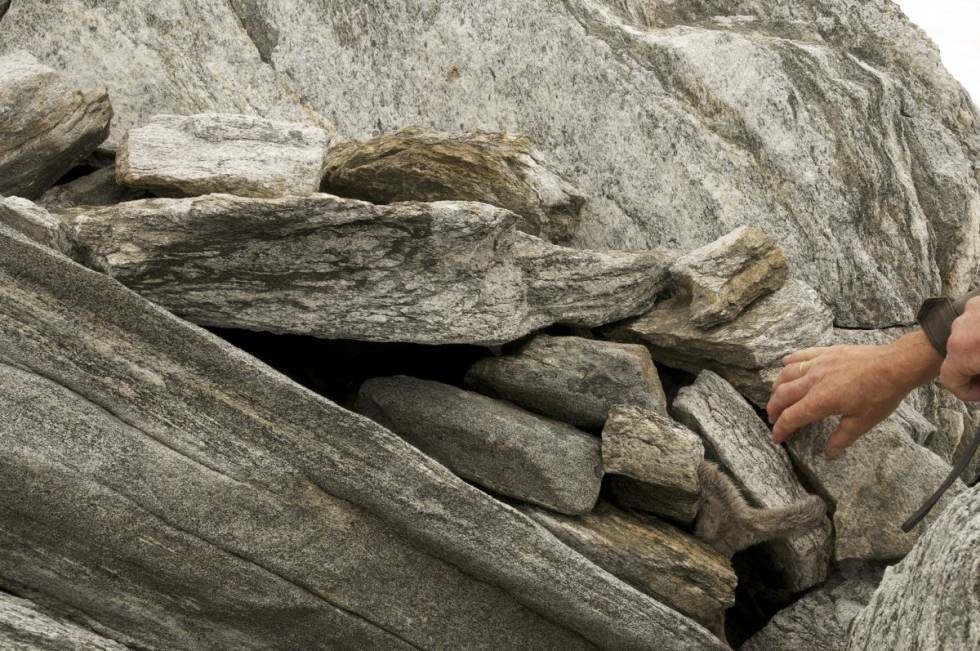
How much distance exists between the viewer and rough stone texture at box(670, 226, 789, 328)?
10594mm

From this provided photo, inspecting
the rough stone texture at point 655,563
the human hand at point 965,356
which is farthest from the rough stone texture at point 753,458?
the human hand at point 965,356

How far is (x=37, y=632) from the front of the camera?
7.39 m

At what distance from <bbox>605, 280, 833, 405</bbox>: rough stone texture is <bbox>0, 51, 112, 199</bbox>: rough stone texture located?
588 cm

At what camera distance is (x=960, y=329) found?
7.91 m

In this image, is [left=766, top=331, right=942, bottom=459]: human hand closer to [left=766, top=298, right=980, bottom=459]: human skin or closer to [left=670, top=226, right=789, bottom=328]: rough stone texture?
[left=766, top=298, right=980, bottom=459]: human skin

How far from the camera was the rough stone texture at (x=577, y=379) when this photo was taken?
9953 mm

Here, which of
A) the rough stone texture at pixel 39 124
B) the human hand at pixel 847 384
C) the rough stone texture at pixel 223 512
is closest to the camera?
the rough stone texture at pixel 223 512

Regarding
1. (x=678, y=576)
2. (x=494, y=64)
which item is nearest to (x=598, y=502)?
(x=678, y=576)

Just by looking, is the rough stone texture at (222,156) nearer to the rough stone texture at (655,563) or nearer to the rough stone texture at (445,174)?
the rough stone texture at (445,174)

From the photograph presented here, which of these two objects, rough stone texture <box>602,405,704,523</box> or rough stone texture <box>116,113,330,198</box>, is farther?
rough stone texture <box>116,113,330,198</box>

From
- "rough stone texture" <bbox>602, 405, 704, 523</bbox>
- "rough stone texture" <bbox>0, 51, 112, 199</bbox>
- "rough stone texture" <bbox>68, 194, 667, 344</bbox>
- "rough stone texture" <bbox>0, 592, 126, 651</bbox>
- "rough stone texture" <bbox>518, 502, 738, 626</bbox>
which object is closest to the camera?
"rough stone texture" <bbox>0, 592, 126, 651</bbox>

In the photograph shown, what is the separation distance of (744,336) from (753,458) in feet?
4.09

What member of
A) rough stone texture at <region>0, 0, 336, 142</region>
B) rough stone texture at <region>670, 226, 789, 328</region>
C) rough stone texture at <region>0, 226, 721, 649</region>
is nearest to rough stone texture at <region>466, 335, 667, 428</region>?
rough stone texture at <region>670, 226, 789, 328</region>

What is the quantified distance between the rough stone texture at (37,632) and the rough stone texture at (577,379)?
4173 millimetres
